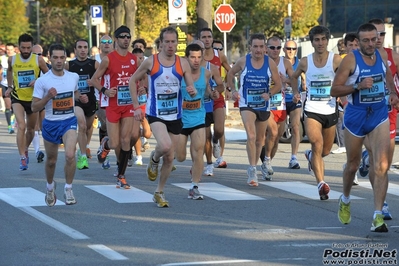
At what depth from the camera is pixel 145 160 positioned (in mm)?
17594

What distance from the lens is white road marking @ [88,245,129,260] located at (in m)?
8.54

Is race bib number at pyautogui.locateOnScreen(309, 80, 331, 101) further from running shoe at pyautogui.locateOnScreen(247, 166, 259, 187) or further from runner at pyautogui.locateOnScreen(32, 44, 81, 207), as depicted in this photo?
runner at pyautogui.locateOnScreen(32, 44, 81, 207)

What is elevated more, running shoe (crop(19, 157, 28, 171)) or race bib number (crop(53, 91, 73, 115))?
race bib number (crop(53, 91, 73, 115))

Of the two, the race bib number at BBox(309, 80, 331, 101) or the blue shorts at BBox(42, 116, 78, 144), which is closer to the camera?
the blue shorts at BBox(42, 116, 78, 144)

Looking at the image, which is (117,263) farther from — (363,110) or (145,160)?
(145,160)

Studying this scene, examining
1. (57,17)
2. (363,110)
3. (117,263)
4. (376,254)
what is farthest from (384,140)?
(57,17)

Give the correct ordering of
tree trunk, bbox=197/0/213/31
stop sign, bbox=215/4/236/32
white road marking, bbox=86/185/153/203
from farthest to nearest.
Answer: stop sign, bbox=215/4/236/32
tree trunk, bbox=197/0/213/31
white road marking, bbox=86/185/153/203

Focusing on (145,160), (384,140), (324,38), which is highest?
(324,38)

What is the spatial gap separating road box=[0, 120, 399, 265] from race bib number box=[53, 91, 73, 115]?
1091mm

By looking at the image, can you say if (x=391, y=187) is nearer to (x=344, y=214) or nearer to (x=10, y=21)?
(x=344, y=214)

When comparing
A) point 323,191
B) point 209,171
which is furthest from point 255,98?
point 323,191

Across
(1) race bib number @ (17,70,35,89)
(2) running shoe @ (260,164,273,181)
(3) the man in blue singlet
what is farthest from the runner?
(1) race bib number @ (17,70,35,89)

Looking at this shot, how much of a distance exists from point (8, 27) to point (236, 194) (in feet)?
277

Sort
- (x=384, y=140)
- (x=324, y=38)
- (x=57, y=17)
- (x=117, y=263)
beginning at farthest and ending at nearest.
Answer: (x=57, y=17)
(x=324, y=38)
(x=384, y=140)
(x=117, y=263)
